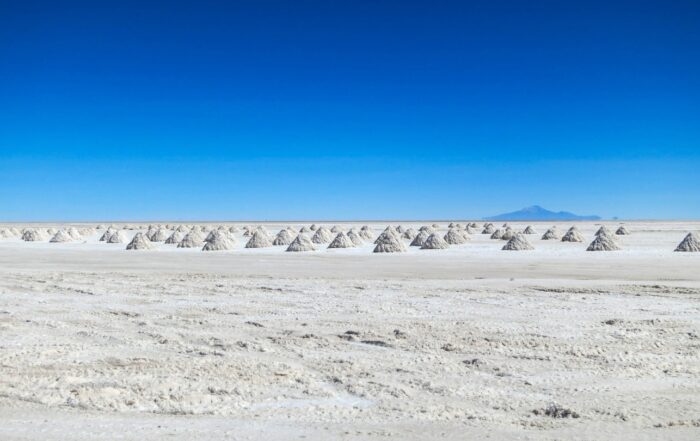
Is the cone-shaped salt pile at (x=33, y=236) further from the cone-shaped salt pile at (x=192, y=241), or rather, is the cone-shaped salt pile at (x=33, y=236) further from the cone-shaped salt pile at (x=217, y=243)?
the cone-shaped salt pile at (x=217, y=243)

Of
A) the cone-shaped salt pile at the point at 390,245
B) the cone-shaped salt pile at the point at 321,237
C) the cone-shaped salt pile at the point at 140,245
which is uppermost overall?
the cone-shaped salt pile at the point at 321,237

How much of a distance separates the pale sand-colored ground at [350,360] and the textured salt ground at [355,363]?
20 mm

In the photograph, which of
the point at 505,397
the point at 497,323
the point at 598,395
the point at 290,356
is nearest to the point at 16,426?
the point at 290,356

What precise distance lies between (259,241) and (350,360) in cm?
2105

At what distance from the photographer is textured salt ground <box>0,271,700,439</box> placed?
4.57 m

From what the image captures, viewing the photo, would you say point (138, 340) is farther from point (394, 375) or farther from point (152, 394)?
point (394, 375)

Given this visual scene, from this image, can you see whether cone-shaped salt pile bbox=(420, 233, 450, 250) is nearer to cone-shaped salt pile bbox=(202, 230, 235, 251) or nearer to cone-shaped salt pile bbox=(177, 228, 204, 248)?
cone-shaped salt pile bbox=(202, 230, 235, 251)

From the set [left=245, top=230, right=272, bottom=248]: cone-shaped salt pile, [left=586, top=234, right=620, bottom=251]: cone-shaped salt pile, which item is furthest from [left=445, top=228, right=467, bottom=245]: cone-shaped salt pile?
[left=245, top=230, right=272, bottom=248]: cone-shaped salt pile

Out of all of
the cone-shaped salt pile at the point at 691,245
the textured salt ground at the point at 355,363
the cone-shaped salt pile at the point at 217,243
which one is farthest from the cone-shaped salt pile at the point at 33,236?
the cone-shaped salt pile at the point at 691,245

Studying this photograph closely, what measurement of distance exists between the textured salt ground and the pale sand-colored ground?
20mm

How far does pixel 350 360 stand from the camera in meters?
6.28

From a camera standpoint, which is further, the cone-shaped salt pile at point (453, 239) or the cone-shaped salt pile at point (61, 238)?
the cone-shaped salt pile at point (61, 238)

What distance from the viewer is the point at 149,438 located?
13.8ft

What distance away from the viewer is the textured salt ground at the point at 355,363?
4.57 meters
